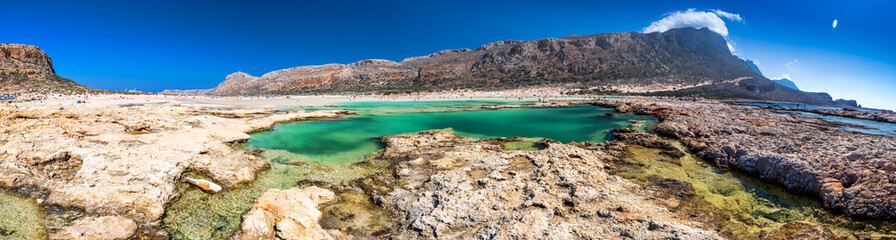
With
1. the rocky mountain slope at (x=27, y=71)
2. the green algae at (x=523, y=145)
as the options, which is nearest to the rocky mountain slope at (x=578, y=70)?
the rocky mountain slope at (x=27, y=71)

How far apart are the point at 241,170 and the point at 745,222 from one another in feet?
36.2

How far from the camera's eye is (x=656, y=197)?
6289mm

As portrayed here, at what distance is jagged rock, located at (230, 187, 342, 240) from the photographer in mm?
4832

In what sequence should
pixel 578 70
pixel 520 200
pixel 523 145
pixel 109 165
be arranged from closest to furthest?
1. pixel 520 200
2. pixel 109 165
3. pixel 523 145
4. pixel 578 70

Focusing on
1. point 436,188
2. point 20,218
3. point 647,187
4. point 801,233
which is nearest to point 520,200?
point 436,188

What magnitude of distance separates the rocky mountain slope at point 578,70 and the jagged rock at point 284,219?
76.7 meters

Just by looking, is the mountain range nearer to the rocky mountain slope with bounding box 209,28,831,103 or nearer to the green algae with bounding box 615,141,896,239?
the rocky mountain slope with bounding box 209,28,831,103

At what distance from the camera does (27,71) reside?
160 ft

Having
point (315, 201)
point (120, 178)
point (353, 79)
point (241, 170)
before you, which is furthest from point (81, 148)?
point (353, 79)

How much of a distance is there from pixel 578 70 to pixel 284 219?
102844 mm

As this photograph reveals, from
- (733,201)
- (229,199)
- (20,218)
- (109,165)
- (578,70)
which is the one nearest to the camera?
(20,218)

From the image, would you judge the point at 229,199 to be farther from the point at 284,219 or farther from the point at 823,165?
the point at 823,165

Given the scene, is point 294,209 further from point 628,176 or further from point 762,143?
point 762,143

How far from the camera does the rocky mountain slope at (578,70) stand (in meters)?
83.2
